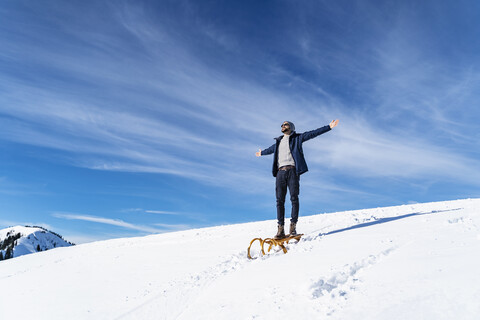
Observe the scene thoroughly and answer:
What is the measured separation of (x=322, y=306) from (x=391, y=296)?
76 cm

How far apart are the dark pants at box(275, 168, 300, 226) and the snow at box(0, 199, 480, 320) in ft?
2.56

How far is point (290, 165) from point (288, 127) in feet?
3.48

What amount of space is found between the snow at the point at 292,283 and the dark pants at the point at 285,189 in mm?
781

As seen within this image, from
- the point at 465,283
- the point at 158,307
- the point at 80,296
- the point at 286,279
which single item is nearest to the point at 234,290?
the point at 286,279

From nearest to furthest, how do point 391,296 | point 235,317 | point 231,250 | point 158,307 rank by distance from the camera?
point 391,296 → point 235,317 → point 158,307 → point 231,250

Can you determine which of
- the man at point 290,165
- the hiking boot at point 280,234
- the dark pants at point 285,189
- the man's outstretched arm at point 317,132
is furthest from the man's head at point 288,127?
the hiking boot at point 280,234

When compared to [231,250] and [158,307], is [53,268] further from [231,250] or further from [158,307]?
[158,307]

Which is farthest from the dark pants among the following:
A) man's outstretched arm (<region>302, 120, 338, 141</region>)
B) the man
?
man's outstretched arm (<region>302, 120, 338, 141</region>)

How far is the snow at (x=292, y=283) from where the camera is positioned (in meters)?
3.49

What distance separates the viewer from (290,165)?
27.6 ft

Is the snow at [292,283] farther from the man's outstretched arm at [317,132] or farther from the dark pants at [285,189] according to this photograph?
the man's outstretched arm at [317,132]

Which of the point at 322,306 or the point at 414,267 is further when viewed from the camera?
the point at 414,267

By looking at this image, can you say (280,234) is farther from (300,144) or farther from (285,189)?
(300,144)

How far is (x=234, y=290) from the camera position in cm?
498
